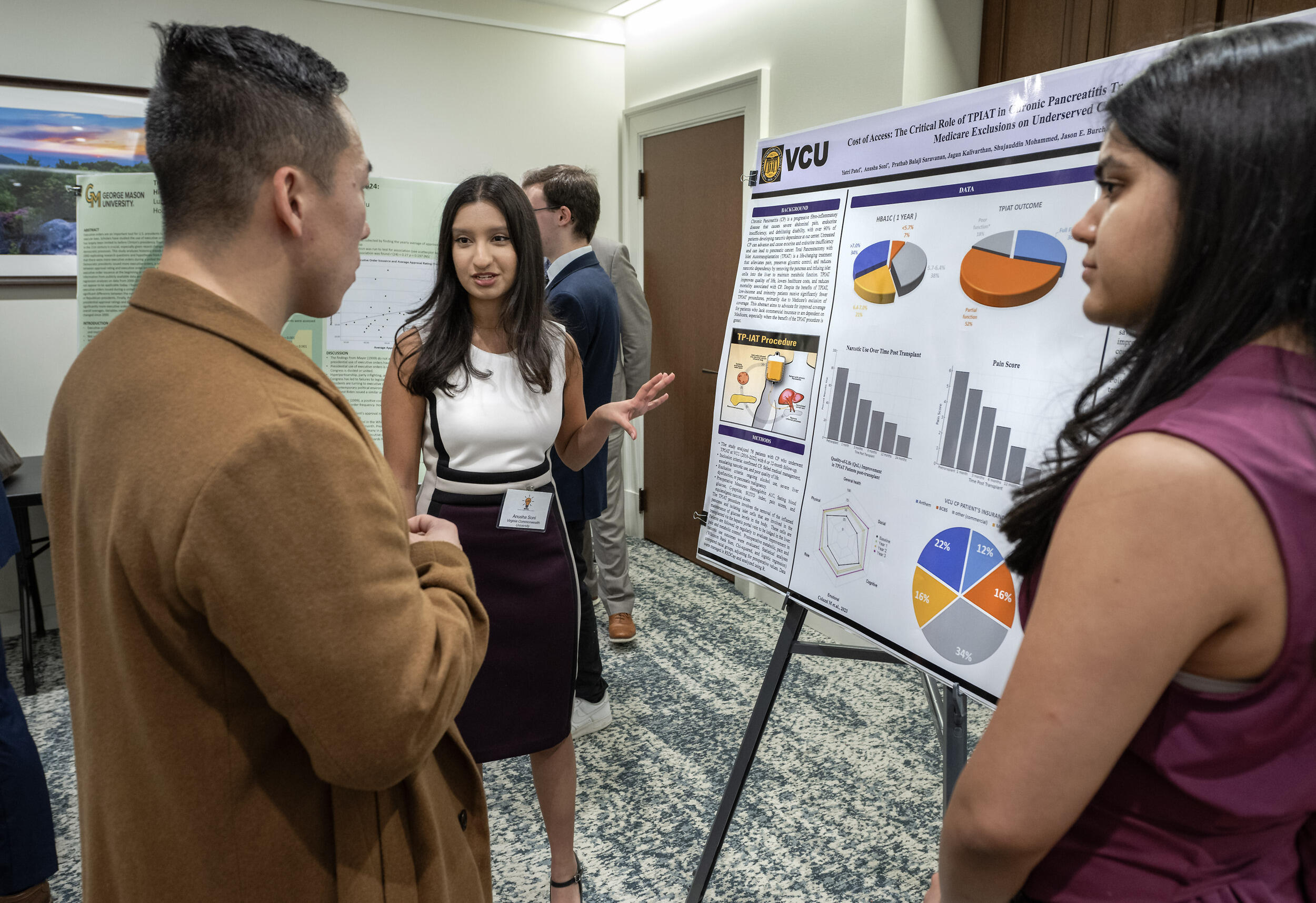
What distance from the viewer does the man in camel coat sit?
634mm

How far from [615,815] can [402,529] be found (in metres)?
1.63

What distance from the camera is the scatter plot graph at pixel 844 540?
1365 millimetres

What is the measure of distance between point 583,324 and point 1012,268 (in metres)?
1.47

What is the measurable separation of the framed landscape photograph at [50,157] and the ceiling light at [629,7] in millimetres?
2192

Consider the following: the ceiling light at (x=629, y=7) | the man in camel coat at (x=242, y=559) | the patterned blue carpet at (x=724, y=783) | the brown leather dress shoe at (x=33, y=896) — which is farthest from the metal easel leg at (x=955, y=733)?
the ceiling light at (x=629, y=7)

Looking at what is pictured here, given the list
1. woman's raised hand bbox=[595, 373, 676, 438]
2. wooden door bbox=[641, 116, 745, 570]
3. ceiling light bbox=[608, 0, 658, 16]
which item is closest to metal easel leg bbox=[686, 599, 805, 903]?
woman's raised hand bbox=[595, 373, 676, 438]

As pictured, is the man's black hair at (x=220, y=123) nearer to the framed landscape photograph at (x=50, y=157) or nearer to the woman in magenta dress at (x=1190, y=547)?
the woman in magenta dress at (x=1190, y=547)

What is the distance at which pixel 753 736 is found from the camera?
5.00 feet

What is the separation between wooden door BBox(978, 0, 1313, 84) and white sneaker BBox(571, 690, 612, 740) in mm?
2295

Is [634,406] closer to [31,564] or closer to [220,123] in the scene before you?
[220,123]

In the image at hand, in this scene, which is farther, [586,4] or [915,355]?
[586,4]

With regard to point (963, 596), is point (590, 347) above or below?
above

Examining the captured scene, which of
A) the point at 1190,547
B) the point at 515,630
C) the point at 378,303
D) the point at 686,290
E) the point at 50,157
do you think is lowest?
the point at 515,630

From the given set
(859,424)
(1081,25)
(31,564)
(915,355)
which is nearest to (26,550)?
(31,564)
